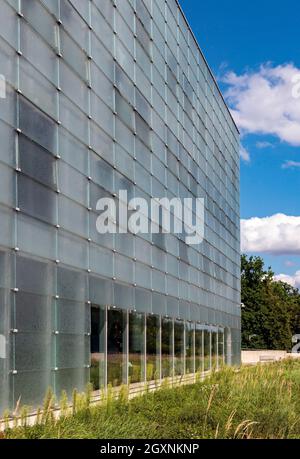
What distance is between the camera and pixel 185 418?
15.0m

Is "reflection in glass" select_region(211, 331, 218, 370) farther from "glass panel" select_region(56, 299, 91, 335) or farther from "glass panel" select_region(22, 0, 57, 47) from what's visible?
"glass panel" select_region(22, 0, 57, 47)

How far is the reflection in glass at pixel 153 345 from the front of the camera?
29188 mm

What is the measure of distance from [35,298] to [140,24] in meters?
14.9

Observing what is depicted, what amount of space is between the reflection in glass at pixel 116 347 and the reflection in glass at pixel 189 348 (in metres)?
11.0

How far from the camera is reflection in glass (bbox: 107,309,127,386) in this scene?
23.9m

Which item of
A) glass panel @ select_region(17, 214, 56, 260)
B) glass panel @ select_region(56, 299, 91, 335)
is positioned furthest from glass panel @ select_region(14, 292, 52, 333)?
glass panel @ select_region(17, 214, 56, 260)

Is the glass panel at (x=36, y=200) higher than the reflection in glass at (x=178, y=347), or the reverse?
the glass panel at (x=36, y=200)

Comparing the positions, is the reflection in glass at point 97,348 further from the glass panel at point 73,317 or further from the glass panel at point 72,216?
the glass panel at point 72,216

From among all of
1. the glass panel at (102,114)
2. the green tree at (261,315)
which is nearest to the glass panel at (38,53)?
the glass panel at (102,114)

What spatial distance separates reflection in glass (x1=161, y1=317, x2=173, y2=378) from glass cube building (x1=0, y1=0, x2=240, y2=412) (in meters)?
0.05

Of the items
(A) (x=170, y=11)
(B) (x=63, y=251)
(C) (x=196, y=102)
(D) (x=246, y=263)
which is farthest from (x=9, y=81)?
(D) (x=246, y=263)

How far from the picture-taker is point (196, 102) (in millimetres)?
40375

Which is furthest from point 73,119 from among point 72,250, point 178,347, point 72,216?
point 178,347
